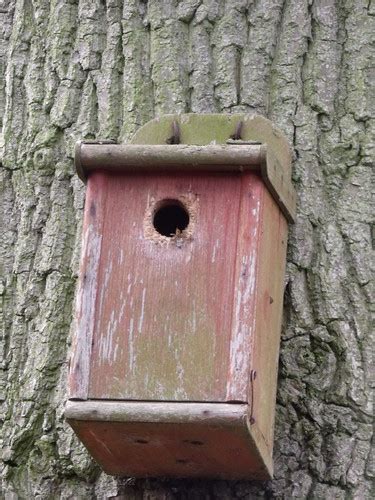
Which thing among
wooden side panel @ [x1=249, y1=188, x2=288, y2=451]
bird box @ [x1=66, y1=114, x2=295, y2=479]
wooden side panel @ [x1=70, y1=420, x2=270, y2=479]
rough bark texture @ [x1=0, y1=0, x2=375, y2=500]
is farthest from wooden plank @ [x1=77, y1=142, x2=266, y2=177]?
wooden side panel @ [x1=70, y1=420, x2=270, y2=479]

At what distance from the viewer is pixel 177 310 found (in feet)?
8.45

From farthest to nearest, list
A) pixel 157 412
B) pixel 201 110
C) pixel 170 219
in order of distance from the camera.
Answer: pixel 201 110 → pixel 170 219 → pixel 157 412

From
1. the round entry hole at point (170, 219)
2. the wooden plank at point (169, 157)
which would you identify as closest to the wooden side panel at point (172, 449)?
the round entry hole at point (170, 219)

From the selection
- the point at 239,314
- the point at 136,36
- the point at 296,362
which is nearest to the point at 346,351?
the point at 296,362

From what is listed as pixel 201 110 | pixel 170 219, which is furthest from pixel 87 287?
pixel 201 110

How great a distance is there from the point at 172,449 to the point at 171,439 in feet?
0.22

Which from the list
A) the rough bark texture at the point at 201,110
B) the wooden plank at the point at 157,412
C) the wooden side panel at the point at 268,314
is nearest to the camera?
the wooden plank at the point at 157,412

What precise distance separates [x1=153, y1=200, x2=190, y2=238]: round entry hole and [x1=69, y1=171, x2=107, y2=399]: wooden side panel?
0.39ft

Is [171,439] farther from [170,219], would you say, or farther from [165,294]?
[170,219]

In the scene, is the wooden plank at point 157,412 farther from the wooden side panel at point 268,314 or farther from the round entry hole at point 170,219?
the round entry hole at point 170,219

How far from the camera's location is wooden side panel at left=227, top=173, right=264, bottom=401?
251cm

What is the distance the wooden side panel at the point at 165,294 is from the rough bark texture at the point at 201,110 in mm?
337

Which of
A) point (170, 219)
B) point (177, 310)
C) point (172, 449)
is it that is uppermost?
point (170, 219)

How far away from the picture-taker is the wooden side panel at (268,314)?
8.49 feet
